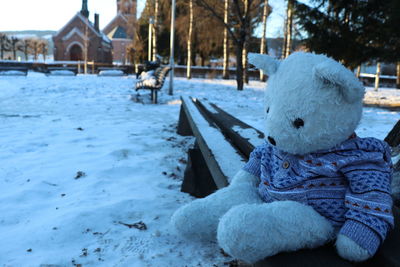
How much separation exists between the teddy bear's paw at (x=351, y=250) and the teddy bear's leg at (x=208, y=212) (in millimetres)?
446

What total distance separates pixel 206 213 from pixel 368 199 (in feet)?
2.11

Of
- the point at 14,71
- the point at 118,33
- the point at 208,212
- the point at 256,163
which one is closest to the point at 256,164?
the point at 256,163

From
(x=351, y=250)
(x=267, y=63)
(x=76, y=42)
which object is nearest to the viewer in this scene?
(x=351, y=250)

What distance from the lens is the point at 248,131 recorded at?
3.19 m

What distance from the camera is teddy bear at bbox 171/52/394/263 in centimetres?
112

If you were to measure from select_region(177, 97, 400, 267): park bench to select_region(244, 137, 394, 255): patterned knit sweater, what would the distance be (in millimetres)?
80

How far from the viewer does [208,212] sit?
1496 millimetres

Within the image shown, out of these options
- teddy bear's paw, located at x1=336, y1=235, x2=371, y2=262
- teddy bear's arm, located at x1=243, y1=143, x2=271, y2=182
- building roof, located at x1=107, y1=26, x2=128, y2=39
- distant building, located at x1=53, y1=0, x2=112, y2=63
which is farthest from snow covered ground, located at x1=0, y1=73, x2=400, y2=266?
building roof, located at x1=107, y1=26, x2=128, y2=39

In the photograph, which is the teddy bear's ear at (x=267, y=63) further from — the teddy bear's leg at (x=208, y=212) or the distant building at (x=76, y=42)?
the distant building at (x=76, y=42)

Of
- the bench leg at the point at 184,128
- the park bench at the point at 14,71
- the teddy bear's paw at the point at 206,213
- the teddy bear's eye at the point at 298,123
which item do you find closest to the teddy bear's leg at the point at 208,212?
the teddy bear's paw at the point at 206,213

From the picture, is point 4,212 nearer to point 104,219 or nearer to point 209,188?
point 104,219

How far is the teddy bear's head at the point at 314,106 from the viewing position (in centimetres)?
119

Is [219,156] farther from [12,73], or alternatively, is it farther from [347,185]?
[12,73]

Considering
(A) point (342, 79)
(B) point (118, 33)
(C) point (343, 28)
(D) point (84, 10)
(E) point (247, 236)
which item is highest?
(D) point (84, 10)
